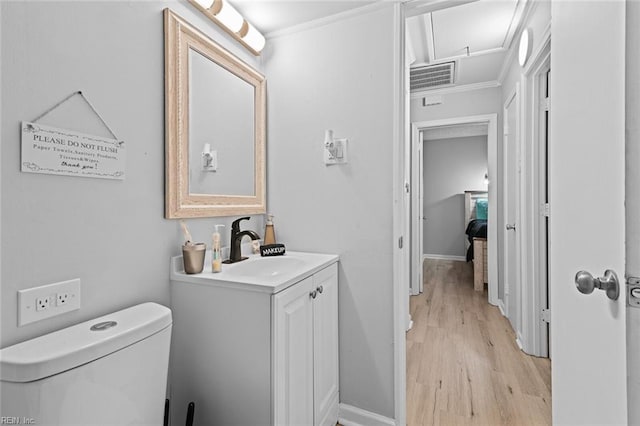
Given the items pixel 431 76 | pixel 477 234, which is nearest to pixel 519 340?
pixel 477 234

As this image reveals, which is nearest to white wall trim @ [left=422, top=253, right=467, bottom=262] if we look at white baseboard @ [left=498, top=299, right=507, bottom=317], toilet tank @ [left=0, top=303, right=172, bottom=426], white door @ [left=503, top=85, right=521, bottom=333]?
white baseboard @ [left=498, top=299, right=507, bottom=317]

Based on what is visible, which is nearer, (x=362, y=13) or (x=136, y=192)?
(x=136, y=192)

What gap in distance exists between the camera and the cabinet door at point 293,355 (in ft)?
3.70

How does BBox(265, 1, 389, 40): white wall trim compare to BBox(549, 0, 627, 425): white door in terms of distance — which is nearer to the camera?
BBox(549, 0, 627, 425): white door

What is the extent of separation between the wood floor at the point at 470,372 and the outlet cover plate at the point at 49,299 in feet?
5.45

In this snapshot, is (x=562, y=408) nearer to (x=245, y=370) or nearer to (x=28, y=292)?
(x=245, y=370)

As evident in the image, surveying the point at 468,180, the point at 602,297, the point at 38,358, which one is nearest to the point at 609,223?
the point at 602,297

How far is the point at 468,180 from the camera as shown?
586 cm

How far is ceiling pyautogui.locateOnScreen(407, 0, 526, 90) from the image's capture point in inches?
83.2

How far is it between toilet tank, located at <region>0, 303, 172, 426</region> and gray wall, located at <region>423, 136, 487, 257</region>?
583 centimetres

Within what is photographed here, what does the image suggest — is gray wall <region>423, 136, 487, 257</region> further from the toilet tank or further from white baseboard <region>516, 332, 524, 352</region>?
the toilet tank

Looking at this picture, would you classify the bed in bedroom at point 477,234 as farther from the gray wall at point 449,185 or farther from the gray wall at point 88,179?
the gray wall at point 88,179

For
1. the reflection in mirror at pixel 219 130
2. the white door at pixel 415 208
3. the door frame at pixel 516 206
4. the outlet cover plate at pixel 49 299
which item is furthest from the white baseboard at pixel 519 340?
the outlet cover plate at pixel 49 299

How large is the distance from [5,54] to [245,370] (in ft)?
4.04
